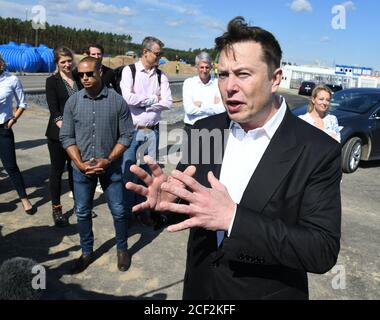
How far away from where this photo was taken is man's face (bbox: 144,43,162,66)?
481 centimetres

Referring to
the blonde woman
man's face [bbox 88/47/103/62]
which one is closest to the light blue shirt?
the blonde woman

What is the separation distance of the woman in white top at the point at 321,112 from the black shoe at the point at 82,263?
3.70 m

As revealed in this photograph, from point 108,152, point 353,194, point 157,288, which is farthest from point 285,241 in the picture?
point 353,194

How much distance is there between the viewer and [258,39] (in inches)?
62.9

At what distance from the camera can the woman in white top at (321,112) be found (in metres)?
5.70

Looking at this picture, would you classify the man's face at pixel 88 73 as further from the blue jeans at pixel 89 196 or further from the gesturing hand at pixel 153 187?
the gesturing hand at pixel 153 187

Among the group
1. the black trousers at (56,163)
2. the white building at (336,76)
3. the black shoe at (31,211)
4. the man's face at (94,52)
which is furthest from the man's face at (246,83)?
the white building at (336,76)

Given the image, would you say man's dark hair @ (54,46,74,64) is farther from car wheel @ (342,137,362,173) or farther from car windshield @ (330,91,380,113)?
car windshield @ (330,91,380,113)

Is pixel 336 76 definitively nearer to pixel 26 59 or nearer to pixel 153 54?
pixel 26 59

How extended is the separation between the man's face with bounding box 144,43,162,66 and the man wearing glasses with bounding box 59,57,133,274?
1.17 metres

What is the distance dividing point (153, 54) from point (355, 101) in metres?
6.18

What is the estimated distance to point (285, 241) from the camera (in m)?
1.35

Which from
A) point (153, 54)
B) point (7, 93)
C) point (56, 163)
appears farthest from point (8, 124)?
point (153, 54)
